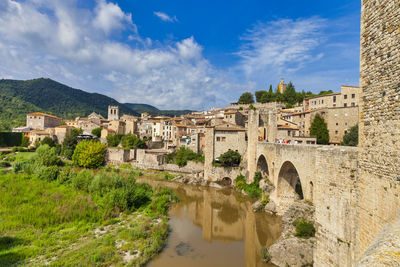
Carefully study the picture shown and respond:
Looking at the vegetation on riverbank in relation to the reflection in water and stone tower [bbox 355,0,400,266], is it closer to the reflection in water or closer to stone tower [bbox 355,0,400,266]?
the reflection in water

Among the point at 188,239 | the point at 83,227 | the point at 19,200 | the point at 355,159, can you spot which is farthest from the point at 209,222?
the point at 19,200

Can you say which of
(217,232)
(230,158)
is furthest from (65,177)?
(230,158)

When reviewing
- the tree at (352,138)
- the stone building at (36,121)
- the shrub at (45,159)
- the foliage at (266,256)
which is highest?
the stone building at (36,121)

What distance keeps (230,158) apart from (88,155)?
26423 millimetres

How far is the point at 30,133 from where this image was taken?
5347cm

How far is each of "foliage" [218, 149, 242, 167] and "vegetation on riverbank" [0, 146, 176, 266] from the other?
10145mm

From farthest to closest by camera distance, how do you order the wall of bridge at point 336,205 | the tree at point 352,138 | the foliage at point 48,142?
the foliage at point 48,142 < the tree at point 352,138 < the wall of bridge at point 336,205

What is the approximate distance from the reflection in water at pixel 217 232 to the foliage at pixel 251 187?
3.49 ft

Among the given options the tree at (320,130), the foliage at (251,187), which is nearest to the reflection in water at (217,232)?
the foliage at (251,187)

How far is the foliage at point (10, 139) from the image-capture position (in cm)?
4909

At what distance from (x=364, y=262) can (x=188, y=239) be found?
13953 millimetres

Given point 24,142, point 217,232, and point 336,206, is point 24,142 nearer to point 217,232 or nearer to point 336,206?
point 217,232

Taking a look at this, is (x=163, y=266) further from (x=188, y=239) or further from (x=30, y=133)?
(x=30, y=133)

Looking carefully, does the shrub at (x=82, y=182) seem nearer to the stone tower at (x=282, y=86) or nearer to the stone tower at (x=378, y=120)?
the stone tower at (x=378, y=120)
